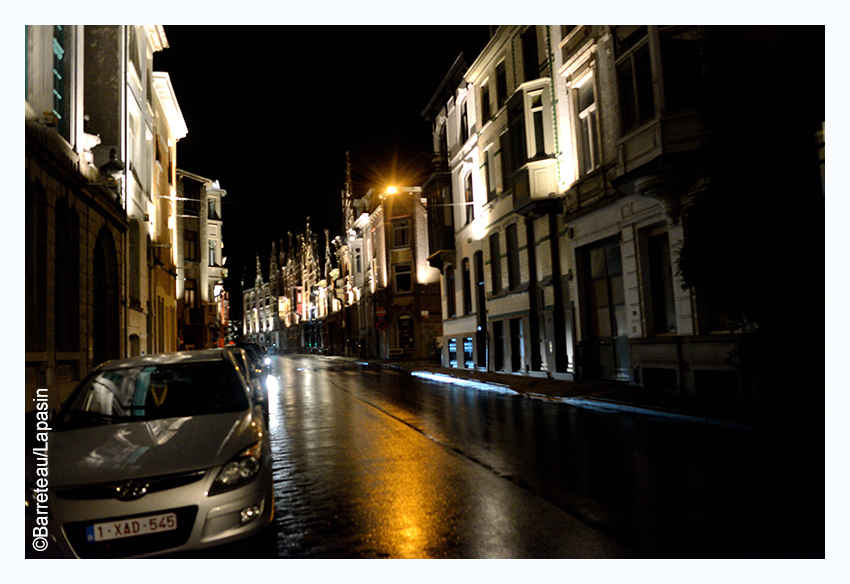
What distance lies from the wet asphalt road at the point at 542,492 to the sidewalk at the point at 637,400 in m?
0.37

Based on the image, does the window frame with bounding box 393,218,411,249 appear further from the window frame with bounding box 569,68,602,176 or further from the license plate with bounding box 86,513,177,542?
the license plate with bounding box 86,513,177,542

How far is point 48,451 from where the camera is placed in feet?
16.4

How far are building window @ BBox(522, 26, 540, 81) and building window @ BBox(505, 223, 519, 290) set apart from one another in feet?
18.7

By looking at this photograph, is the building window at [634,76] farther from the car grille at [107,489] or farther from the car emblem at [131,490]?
the car emblem at [131,490]

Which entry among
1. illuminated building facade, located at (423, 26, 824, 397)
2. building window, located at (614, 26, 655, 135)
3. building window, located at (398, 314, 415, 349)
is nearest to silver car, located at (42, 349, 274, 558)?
illuminated building facade, located at (423, 26, 824, 397)

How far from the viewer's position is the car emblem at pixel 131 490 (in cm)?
451

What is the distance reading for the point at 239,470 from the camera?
15.9 ft

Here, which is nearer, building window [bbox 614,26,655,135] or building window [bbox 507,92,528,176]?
building window [bbox 614,26,655,135]

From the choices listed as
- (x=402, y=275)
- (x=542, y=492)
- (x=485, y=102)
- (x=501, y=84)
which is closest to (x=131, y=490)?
(x=542, y=492)

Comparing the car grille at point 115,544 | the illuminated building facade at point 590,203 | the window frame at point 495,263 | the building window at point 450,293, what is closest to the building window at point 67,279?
the car grille at point 115,544

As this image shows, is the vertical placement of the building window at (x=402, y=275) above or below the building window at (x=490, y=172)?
below

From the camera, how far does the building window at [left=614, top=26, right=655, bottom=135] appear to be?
51.9 feet

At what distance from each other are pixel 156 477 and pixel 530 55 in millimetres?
22248
